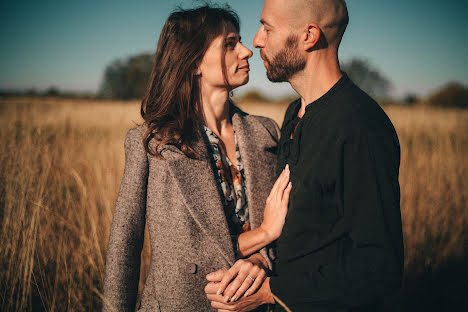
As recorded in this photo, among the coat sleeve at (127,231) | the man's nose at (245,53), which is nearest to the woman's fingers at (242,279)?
the coat sleeve at (127,231)

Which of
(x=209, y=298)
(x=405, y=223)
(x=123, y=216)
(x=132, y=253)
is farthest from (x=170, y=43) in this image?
(x=405, y=223)

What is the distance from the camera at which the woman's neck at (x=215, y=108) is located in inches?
81.9

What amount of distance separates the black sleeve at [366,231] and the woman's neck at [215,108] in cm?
110

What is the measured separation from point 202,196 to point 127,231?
48 cm

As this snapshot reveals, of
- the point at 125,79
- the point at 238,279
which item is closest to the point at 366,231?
the point at 238,279

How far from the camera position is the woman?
5.38ft

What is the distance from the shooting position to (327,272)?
4.14 feet

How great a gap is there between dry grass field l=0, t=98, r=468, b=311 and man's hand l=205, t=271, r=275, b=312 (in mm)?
615

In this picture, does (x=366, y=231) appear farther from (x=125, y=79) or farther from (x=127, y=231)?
(x=125, y=79)

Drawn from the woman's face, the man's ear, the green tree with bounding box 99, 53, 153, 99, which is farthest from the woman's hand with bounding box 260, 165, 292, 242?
the green tree with bounding box 99, 53, 153, 99

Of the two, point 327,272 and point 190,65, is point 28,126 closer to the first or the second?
point 190,65

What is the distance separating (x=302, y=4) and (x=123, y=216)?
5.14 ft

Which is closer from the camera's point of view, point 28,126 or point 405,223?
point 28,126

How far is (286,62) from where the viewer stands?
5.45 ft
